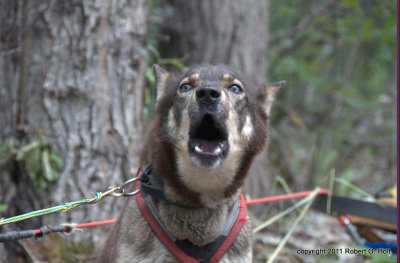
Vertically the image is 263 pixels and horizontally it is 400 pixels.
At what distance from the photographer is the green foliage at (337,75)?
8.43m

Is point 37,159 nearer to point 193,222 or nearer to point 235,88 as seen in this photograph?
point 193,222

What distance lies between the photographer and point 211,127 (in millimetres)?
3145

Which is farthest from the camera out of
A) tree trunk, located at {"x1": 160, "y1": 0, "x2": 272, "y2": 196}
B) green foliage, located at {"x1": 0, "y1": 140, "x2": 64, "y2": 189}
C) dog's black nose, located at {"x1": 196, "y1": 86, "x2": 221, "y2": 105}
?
tree trunk, located at {"x1": 160, "y1": 0, "x2": 272, "y2": 196}

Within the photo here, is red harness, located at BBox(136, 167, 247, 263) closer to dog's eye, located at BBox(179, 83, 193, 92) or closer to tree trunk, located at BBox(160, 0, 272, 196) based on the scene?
dog's eye, located at BBox(179, 83, 193, 92)

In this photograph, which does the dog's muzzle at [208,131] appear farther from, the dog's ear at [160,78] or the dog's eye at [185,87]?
the dog's ear at [160,78]

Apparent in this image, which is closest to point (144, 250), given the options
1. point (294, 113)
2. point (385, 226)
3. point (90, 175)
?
point (90, 175)

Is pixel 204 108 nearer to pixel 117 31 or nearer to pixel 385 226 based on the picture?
pixel 117 31

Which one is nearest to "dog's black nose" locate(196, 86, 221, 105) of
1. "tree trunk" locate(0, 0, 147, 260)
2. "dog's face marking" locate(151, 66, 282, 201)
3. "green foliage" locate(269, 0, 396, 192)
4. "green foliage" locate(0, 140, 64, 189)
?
"dog's face marking" locate(151, 66, 282, 201)

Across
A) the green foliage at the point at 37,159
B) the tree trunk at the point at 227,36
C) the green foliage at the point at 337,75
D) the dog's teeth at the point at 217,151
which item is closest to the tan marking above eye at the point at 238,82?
the dog's teeth at the point at 217,151

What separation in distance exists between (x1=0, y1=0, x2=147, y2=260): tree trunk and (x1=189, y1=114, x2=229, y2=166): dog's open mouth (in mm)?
1553

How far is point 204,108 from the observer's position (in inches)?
119

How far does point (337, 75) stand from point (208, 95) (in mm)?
7240

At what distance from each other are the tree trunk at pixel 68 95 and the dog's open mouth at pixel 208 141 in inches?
61.2

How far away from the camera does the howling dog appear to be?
3.05m
